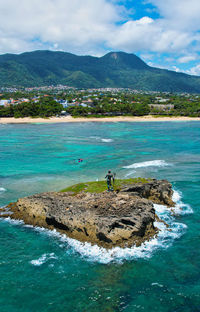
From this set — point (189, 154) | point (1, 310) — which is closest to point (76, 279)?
point (1, 310)

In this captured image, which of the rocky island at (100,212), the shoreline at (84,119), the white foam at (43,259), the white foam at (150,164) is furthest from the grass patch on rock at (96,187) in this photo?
the shoreline at (84,119)

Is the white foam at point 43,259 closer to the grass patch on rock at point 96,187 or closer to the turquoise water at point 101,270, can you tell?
the turquoise water at point 101,270

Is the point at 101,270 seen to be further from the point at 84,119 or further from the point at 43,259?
the point at 84,119

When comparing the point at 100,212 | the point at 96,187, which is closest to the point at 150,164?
the point at 96,187

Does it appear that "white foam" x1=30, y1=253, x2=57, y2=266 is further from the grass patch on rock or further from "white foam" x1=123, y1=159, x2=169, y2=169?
"white foam" x1=123, y1=159, x2=169, y2=169

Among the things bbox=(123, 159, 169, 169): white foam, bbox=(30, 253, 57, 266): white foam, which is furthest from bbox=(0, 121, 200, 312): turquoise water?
bbox=(123, 159, 169, 169): white foam

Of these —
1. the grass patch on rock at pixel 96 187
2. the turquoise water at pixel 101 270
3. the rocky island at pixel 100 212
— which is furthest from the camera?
the grass patch on rock at pixel 96 187

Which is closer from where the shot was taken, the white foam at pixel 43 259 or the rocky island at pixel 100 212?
the white foam at pixel 43 259

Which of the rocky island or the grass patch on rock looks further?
the grass patch on rock

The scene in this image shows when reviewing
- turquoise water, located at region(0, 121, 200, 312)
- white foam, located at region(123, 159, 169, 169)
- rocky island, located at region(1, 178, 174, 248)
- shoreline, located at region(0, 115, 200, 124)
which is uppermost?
shoreline, located at region(0, 115, 200, 124)
